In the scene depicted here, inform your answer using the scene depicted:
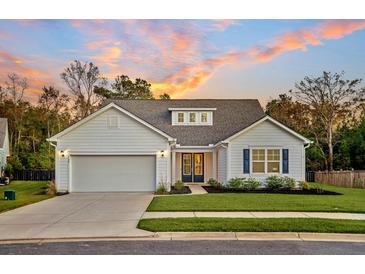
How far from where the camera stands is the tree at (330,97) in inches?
1335

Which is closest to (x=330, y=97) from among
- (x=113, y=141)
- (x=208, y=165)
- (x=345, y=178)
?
(x=345, y=178)

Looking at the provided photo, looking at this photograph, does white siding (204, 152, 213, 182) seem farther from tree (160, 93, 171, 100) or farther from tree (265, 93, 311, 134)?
tree (160, 93, 171, 100)

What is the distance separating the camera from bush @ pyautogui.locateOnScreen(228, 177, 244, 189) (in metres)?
20.5

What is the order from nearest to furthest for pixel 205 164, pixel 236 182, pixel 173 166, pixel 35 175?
pixel 236 182, pixel 173 166, pixel 205 164, pixel 35 175

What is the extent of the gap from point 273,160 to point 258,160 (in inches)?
31.7

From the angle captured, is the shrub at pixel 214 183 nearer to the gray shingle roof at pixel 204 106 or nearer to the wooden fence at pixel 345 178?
A: the gray shingle roof at pixel 204 106

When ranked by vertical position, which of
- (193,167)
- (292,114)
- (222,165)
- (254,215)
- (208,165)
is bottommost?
(254,215)

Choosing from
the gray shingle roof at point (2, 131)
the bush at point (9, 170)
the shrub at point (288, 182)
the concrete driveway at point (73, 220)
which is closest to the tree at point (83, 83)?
the gray shingle roof at point (2, 131)

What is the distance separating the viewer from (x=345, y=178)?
25297 millimetres

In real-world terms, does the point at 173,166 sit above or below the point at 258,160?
below

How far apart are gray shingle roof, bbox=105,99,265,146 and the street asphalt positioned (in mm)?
15964

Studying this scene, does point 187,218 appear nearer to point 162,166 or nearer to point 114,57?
point 162,166

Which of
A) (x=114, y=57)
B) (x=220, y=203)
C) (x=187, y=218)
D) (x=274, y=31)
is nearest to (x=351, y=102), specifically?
(x=274, y=31)

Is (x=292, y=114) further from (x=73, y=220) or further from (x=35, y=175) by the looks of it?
(x=73, y=220)
